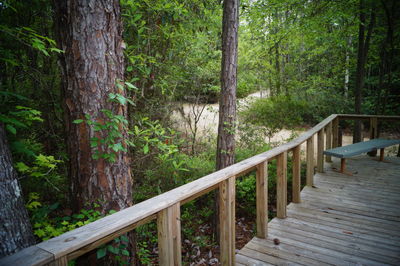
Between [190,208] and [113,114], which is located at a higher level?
[113,114]

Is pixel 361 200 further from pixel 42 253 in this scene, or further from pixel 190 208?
pixel 42 253

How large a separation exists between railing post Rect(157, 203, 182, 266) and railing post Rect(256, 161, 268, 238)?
1404 mm

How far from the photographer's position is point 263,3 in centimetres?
781

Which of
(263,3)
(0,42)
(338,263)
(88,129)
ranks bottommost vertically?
(338,263)

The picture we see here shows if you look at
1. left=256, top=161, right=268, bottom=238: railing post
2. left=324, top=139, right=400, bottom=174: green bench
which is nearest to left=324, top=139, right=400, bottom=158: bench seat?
left=324, top=139, right=400, bottom=174: green bench

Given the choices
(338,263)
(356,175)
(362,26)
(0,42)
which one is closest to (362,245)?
(338,263)

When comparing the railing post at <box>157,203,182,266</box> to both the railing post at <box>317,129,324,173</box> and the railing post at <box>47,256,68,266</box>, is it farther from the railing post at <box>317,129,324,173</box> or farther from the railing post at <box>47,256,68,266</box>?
the railing post at <box>317,129,324,173</box>

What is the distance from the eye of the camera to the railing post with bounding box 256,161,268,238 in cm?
292

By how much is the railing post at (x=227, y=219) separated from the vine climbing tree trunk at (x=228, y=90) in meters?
2.64

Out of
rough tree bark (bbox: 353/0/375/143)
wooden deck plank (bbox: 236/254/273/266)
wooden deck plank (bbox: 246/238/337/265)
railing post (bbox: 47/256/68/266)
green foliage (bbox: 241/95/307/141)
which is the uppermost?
rough tree bark (bbox: 353/0/375/143)

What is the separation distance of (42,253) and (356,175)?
5778 millimetres

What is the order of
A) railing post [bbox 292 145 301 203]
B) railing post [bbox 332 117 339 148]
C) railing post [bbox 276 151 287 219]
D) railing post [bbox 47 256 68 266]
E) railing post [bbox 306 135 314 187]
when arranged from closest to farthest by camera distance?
railing post [bbox 47 256 68 266]
railing post [bbox 276 151 287 219]
railing post [bbox 292 145 301 203]
railing post [bbox 306 135 314 187]
railing post [bbox 332 117 339 148]

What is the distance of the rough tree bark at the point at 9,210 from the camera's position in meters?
1.80

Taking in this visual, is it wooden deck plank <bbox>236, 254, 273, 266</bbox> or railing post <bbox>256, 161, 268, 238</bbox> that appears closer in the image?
wooden deck plank <bbox>236, 254, 273, 266</bbox>
